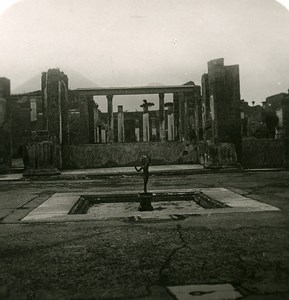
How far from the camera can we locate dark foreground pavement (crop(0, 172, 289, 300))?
2139 millimetres

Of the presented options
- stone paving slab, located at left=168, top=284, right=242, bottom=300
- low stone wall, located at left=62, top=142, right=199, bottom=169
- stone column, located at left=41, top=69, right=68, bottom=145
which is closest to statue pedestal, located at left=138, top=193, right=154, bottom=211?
stone paving slab, located at left=168, top=284, right=242, bottom=300

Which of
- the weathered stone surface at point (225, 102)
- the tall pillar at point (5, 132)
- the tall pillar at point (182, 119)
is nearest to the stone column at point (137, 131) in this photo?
the tall pillar at point (182, 119)

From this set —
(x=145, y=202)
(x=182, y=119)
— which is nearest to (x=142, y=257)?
(x=145, y=202)

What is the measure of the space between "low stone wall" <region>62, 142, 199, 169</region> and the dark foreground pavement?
9402 millimetres

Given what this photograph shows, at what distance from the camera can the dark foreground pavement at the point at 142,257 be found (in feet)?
7.02

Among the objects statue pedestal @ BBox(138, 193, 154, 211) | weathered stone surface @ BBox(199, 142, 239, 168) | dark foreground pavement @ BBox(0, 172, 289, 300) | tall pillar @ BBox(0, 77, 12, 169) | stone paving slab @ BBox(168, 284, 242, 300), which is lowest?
statue pedestal @ BBox(138, 193, 154, 211)

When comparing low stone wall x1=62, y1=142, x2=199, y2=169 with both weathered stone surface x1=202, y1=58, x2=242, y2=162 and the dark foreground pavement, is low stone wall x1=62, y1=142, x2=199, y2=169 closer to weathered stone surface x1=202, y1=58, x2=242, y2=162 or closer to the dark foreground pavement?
weathered stone surface x1=202, y1=58, x2=242, y2=162

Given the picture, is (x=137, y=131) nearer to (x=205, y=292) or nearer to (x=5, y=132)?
(x=5, y=132)

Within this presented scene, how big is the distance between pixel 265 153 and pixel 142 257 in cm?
1118

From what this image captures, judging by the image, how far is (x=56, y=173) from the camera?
10883 mm

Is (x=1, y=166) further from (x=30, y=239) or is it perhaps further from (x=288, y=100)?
(x=288, y=100)

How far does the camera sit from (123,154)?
13828 millimetres

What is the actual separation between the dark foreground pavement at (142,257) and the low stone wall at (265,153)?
8.87 metres

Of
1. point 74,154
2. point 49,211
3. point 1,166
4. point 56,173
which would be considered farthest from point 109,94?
point 49,211
